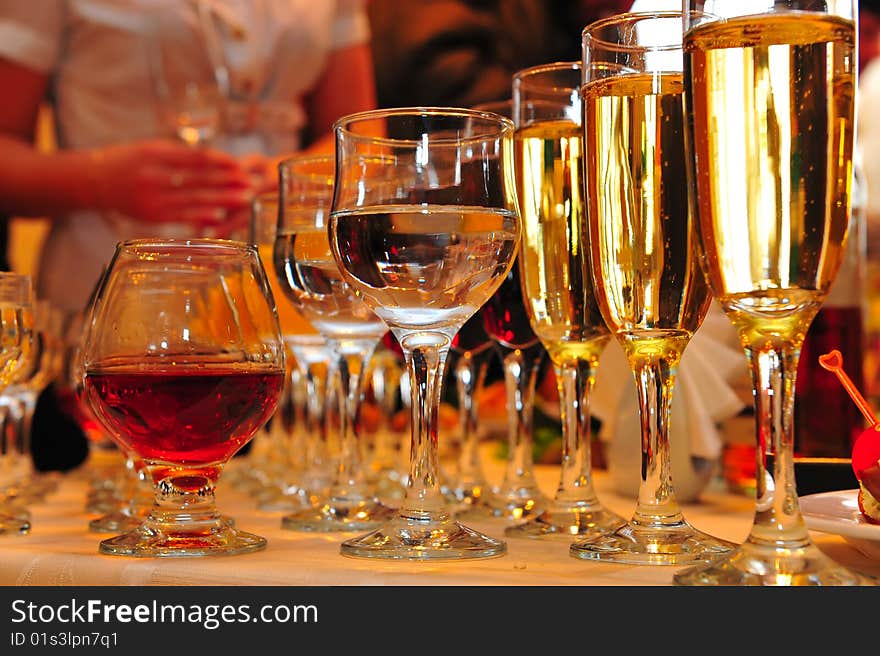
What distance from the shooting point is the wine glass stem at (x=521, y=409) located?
897 millimetres

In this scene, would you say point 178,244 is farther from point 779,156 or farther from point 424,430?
point 779,156

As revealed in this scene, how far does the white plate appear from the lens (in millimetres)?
533

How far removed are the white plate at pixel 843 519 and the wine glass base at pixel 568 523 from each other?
0.14 metres

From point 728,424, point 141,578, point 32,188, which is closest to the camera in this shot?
point 141,578

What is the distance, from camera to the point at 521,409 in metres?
0.90

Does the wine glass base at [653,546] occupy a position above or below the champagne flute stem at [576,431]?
below

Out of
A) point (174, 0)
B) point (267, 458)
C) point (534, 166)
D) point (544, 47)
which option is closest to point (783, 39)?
point (534, 166)

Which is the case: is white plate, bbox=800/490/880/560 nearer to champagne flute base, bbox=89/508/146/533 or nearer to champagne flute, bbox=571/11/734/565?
champagne flute, bbox=571/11/734/565

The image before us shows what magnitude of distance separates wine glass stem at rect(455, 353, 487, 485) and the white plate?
0.39m

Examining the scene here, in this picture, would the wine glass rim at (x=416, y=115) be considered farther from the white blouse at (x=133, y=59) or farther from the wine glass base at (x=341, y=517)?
the white blouse at (x=133, y=59)

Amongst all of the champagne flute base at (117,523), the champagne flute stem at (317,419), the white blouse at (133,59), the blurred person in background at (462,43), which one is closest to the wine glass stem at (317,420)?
the champagne flute stem at (317,419)
